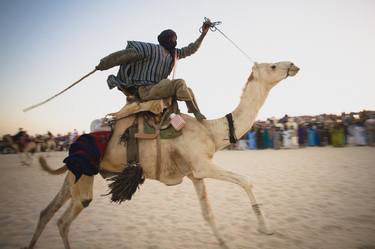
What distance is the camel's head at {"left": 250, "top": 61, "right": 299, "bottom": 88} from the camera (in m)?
4.24

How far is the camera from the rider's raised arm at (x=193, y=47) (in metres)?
4.78

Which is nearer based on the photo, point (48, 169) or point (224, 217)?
point (48, 169)

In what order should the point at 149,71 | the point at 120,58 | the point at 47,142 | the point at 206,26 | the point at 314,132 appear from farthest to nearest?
the point at 47,142 < the point at 314,132 < the point at 206,26 < the point at 149,71 < the point at 120,58

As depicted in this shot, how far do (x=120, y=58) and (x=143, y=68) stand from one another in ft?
1.07

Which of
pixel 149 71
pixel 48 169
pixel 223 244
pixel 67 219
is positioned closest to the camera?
pixel 149 71

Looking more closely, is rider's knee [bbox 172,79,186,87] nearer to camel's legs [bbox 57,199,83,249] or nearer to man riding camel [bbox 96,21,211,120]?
man riding camel [bbox 96,21,211,120]

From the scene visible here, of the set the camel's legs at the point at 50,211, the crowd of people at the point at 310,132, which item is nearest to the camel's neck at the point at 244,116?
the camel's legs at the point at 50,211

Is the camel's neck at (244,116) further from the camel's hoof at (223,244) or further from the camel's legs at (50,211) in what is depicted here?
the camel's legs at (50,211)

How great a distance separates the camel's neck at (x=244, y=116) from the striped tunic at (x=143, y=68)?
959 mm

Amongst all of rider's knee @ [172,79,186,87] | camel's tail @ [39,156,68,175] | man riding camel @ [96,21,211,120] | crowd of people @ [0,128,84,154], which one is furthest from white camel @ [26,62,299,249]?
crowd of people @ [0,128,84,154]

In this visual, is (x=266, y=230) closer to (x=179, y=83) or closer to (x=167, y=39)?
(x=179, y=83)

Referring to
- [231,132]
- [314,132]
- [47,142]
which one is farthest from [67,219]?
[47,142]

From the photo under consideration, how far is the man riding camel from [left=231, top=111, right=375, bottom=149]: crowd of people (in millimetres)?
17772

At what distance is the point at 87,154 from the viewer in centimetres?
399
